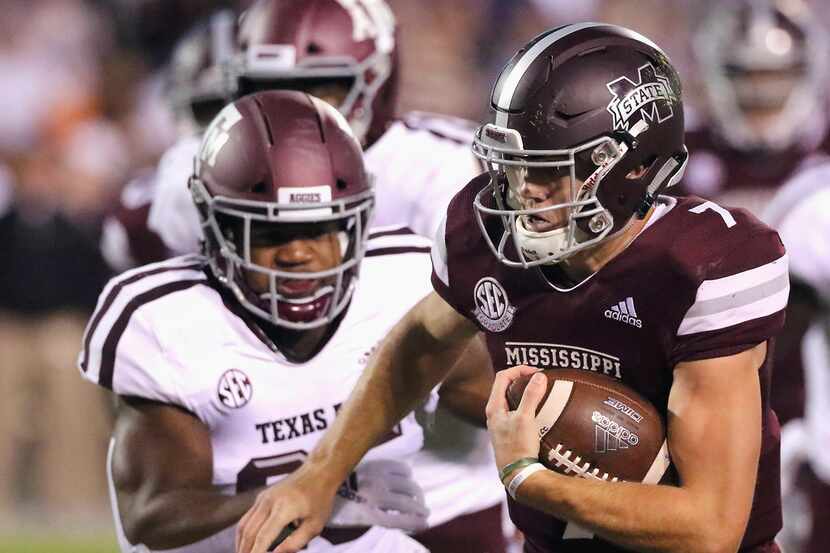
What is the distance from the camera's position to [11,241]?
23.8 feet

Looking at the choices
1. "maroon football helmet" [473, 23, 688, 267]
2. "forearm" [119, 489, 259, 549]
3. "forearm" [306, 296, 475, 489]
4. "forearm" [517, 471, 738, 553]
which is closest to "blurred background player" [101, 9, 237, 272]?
"forearm" [119, 489, 259, 549]

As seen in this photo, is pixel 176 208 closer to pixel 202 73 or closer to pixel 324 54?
pixel 202 73

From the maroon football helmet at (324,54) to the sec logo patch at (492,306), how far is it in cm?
162

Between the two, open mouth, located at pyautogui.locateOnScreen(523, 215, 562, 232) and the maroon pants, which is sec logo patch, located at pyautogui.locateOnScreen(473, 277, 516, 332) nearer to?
open mouth, located at pyautogui.locateOnScreen(523, 215, 562, 232)

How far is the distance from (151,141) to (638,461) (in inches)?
229

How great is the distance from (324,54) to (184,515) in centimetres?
167

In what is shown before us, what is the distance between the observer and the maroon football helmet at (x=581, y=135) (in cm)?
277

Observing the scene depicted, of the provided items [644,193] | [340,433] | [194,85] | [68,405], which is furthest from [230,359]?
[68,405]

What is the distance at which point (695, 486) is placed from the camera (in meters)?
Answer: 2.59

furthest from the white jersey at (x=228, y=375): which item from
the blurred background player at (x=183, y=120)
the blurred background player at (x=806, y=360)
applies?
the blurred background player at (x=183, y=120)

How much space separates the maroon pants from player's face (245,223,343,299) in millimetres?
612

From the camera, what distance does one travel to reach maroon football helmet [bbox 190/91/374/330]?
342 centimetres

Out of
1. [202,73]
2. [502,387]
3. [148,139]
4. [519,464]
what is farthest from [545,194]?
[148,139]

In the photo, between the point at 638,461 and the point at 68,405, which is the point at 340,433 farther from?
the point at 68,405
